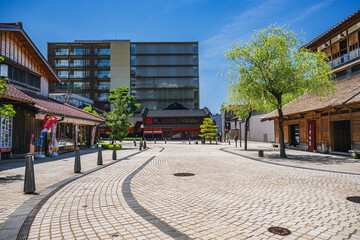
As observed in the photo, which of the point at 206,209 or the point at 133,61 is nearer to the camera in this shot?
the point at 206,209

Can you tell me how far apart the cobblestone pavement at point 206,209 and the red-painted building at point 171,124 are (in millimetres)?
45020

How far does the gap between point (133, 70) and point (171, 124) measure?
23.2 metres

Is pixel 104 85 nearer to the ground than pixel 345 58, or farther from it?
farther from it

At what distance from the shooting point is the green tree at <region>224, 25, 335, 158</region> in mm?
13711

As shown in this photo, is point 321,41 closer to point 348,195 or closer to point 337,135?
point 337,135

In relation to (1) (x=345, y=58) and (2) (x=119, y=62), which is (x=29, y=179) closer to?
(1) (x=345, y=58)

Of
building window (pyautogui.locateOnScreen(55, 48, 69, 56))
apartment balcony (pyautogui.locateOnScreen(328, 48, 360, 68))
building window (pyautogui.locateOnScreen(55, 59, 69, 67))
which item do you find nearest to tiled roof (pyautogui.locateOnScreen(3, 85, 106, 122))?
apartment balcony (pyautogui.locateOnScreen(328, 48, 360, 68))

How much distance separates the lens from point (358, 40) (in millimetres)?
17578

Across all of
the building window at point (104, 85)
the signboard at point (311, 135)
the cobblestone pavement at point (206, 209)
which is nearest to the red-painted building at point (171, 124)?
the building window at point (104, 85)

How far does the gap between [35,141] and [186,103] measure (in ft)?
178

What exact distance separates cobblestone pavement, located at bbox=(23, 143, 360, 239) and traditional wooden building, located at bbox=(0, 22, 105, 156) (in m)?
8.93

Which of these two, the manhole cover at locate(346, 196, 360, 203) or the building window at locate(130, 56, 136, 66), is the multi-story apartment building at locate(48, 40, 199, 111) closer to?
the building window at locate(130, 56, 136, 66)

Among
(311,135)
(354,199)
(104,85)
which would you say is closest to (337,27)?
(311,135)

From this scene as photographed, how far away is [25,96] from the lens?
13.2m
